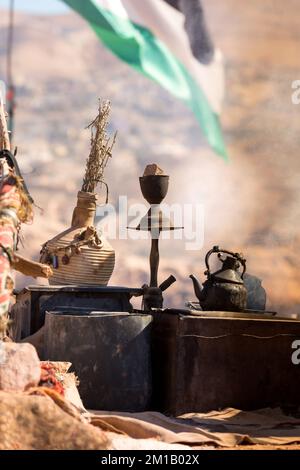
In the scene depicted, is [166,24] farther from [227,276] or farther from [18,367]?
[18,367]

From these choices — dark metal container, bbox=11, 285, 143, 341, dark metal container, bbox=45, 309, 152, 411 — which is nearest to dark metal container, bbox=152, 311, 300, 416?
dark metal container, bbox=45, 309, 152, 411

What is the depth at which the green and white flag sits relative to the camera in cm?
1296

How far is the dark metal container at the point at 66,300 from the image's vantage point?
9.01 m

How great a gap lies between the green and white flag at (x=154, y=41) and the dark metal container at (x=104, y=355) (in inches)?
222

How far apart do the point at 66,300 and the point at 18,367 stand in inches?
114

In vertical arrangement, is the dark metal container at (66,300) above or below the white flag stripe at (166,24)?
below

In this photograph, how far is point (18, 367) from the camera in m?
6.16

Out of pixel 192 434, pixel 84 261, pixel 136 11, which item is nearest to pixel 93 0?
pixel 136 11

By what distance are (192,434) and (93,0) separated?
738cm

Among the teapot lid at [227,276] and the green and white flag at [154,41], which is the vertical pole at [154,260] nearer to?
the teapot lid at [227,276]

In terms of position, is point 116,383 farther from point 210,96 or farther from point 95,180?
point 210,96

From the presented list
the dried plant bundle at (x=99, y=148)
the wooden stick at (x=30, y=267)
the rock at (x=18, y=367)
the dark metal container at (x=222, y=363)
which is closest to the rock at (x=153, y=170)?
the dried plant bundle at (x=99, y=148)

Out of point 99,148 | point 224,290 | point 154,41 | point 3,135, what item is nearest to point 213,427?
point 224,290

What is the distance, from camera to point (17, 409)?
18.5 feet
